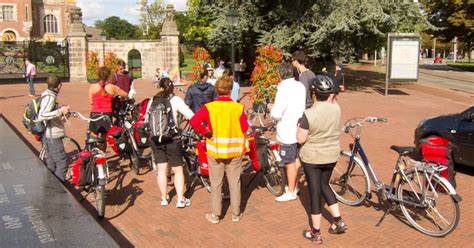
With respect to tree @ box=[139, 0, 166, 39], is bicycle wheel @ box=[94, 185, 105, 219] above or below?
below

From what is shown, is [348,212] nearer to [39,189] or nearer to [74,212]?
[74,212]

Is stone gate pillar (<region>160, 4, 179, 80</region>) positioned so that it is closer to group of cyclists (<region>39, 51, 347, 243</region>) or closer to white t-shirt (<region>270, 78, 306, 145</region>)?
group of cyclists (<region>39, 51, 347, 243</region>)

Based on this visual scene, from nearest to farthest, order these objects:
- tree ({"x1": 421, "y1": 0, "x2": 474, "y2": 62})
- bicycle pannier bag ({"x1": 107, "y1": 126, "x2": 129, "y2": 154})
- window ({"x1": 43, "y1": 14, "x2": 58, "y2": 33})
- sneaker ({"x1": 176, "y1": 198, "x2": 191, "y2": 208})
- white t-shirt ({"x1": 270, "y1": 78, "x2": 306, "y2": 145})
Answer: white t-shirt ({"x1": 270, "y1": 78, "x2": 306, "y2": 145}) < sneaker ({"x1": 176, "y1": 198, "x2": 191, "y2": 208}) < bicycle pannier bag ({"x1": 107, "y1": 126, "x2": 129, "y2": 154}) < tree ({"x1": 421, "y1": 0, "x2": 474, "y2": 62}) < window ({"x1": 43, "y1": 14, "x2": 58, "y2": 33})

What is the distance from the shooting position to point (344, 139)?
10891 millimetres

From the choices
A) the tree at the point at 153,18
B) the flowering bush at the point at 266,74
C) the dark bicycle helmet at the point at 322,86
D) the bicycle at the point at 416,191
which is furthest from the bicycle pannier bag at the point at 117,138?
the tree at the point at 153,18

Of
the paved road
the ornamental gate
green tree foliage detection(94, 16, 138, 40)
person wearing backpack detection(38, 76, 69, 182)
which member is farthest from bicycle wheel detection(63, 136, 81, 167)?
green tree foliage detection(94, 16, 138, 40)

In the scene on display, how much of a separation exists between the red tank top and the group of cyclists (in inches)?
48.8

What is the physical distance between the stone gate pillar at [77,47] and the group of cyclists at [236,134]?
25.3 metres

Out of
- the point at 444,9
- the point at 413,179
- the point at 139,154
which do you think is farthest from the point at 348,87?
the point at 444,9

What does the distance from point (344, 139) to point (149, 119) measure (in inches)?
244

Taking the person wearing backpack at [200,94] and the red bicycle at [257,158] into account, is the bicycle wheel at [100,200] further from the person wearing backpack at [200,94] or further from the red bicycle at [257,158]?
the person wearing backpack at [200,94]

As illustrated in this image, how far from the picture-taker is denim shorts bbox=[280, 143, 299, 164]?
6008 mm

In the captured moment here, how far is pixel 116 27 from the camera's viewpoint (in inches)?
4518

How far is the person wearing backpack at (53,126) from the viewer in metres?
6.23
